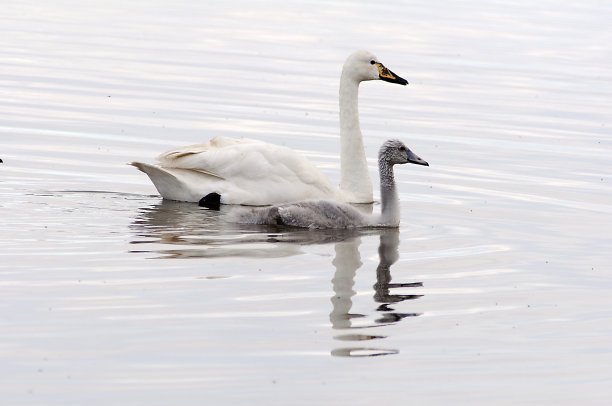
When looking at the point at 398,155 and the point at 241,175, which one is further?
the point at 241,175

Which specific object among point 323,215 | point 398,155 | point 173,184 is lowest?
point 323,215

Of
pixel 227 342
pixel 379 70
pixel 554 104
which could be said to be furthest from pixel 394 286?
pixel 554 104

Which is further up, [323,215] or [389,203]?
[389,203]

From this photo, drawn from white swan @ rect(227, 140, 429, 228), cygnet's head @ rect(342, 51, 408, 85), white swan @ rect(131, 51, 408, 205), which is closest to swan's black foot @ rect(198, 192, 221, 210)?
white swan @ rect(131, 51, 408, 205)

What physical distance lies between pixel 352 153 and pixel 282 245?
2.99 meters

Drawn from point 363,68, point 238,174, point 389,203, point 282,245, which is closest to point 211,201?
point 238,174

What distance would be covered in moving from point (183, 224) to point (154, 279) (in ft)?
7.54

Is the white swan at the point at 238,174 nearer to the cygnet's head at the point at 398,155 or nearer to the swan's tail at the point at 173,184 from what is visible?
the swan's tail at the point at 173,184

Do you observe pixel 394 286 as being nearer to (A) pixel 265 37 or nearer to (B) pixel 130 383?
(B) pixel 130 383

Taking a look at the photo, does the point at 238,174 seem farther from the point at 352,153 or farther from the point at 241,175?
the point at 352,153

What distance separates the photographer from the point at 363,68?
13.3m

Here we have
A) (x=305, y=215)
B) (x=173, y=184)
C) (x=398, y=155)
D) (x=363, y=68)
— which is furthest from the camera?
(x=363, y=68)

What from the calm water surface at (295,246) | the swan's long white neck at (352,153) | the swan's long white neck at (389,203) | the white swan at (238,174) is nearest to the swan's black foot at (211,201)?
the white swan at (238,174)

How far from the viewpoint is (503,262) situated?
9641 mm
